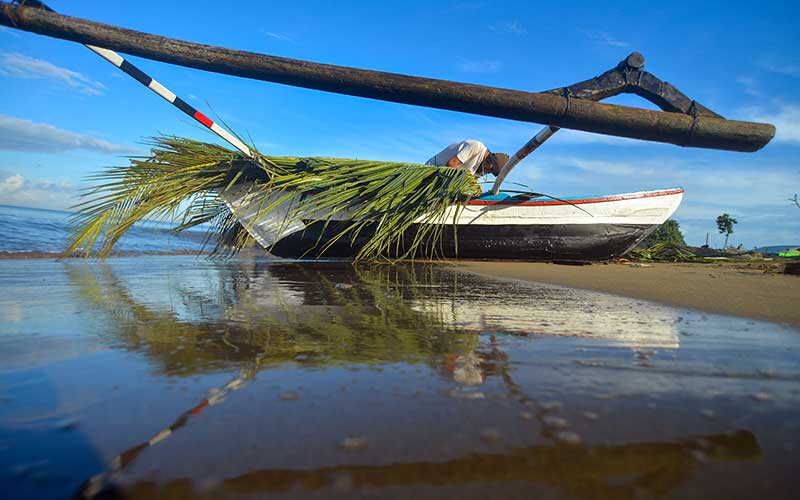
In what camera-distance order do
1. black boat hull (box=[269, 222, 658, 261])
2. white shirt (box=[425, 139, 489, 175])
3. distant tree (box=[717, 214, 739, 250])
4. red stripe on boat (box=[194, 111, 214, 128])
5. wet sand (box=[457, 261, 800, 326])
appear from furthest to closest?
distant tree (box=[717, 214, 739, 250]) → white shirt (box=[425, 139, 489, 175]) → black boat hull (box=[269, 222, 658, 261]) → red stripe on boat (box=[194, 111, 214, 128]) → wet sand (box=[457, 261, 800, 326])

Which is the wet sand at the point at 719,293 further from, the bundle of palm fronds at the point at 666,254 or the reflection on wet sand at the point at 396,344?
the bundle of palm fronds at the point at 666,254

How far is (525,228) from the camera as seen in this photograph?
5750 millimetres

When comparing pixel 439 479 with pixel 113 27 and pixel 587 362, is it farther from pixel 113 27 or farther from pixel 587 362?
pixel 113 27

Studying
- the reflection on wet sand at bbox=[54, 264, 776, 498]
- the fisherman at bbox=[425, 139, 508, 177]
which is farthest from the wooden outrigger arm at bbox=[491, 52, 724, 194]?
the fisherman at bbox=[425, 139, 508, 177]

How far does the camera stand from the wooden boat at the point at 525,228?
221 inches

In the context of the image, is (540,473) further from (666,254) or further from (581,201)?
(666,254)

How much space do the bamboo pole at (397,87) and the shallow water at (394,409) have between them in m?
1.34

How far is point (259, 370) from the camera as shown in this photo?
96 cm

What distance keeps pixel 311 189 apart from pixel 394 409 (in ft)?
15.9

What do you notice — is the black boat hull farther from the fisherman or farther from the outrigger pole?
the outrigger pole

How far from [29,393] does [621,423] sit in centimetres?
112

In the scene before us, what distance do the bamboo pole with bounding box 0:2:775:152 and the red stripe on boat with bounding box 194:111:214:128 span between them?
6.82ft

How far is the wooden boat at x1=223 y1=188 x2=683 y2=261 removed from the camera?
221 inches

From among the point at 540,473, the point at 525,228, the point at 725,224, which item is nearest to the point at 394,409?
the point at 540,473
